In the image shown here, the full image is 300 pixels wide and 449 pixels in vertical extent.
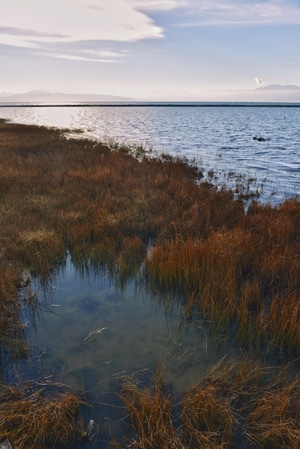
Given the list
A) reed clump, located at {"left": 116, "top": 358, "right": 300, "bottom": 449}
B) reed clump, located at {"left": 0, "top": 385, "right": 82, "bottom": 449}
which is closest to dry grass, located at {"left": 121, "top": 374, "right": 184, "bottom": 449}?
reed clump, located at {"left": 116, "top": 358, "right": 300, "bottom": 449}

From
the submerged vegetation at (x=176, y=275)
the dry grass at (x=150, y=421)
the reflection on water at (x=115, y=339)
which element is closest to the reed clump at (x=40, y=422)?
the submerged vegetation at (x=176, y=275)

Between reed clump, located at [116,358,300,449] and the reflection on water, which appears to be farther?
the reflection on water

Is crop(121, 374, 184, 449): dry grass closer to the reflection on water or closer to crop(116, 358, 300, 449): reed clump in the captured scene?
crop(116, 358, 300, 449): reed clump

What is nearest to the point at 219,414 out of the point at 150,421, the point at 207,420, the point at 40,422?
the point at 207,420

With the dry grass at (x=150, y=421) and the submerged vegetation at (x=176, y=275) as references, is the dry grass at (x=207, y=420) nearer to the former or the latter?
the submerged vegetation at (x=176, y=275)

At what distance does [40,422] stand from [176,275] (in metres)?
3.71

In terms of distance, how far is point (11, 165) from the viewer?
53.7 ft

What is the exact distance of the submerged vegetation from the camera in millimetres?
3398

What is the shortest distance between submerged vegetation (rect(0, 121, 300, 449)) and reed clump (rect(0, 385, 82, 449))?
0.01 m

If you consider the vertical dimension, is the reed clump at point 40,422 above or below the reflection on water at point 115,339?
above

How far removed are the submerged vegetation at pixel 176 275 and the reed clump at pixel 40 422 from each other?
1cm

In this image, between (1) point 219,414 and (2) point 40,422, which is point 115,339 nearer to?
(2) point 40,422

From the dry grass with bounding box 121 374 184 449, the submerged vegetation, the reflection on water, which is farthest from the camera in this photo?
the reflection on water

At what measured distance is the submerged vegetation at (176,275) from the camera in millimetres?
3398
